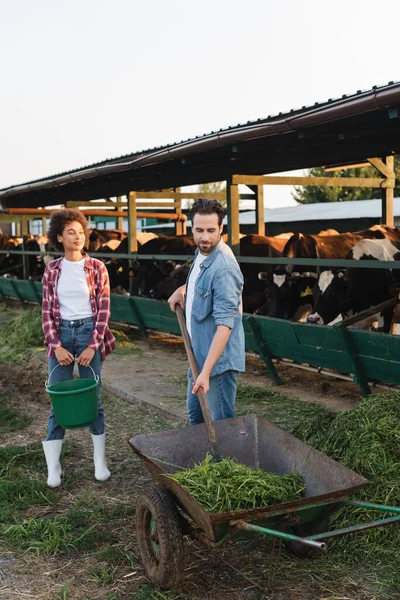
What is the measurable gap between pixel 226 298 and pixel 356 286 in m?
5.50

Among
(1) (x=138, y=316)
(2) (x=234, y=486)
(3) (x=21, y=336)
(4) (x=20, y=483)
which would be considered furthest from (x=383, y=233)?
(2) (x=234, y=486)

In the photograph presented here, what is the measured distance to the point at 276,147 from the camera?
868 cm

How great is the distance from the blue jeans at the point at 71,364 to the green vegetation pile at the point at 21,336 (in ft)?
17.8

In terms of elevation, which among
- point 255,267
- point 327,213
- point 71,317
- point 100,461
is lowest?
point 100,461

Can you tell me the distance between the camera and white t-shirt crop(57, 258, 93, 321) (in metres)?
4.83

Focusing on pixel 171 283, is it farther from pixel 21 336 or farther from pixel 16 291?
pixel 16 291

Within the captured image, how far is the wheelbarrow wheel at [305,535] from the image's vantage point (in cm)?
Result: 341

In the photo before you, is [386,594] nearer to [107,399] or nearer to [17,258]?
[107,399]

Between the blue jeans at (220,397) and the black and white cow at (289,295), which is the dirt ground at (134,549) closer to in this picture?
the blue jeans at (220,397)

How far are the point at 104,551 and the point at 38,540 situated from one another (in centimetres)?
46

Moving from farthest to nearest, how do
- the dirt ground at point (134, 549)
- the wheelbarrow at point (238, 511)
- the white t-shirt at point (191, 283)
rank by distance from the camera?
the white t-shirt at point (191, 283)
the dirt ground at point (134, 549)
the wheelbarrow at point (238, 511)

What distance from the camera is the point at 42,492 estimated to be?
15.2 ft

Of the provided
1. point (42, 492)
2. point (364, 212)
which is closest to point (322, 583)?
point (42, 492)

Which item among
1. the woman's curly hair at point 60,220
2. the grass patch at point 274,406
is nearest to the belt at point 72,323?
the woman's curly hair at point 60,220
